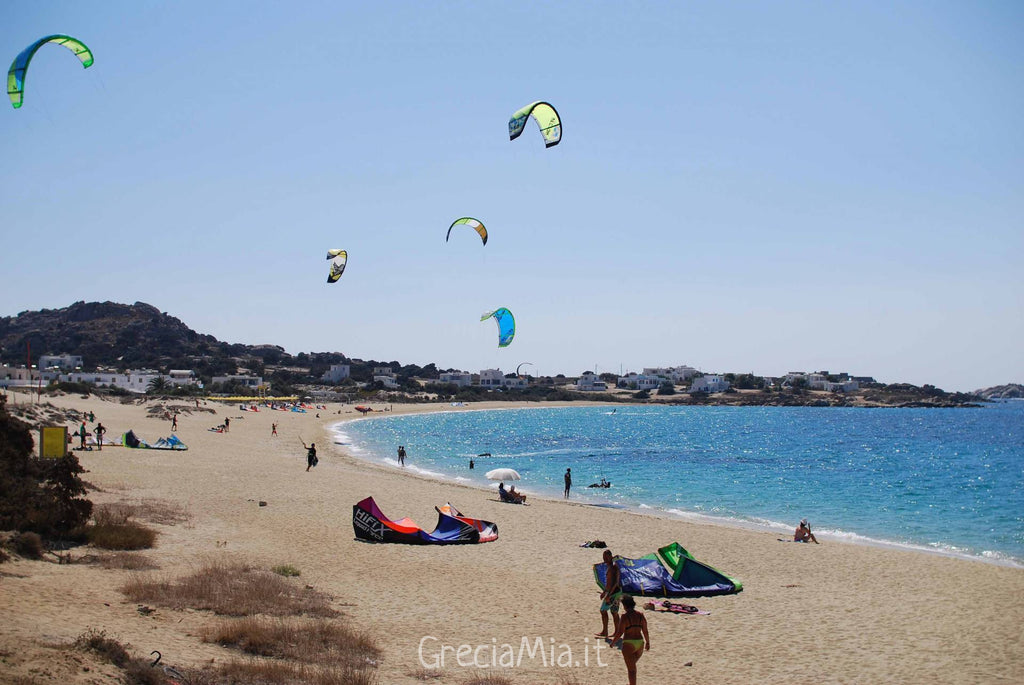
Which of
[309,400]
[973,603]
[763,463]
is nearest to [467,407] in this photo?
[309,400]

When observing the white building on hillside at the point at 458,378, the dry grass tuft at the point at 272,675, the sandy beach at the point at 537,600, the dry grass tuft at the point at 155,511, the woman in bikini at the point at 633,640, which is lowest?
the sandy beach at the point at 537,600

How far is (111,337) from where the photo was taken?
128750mm

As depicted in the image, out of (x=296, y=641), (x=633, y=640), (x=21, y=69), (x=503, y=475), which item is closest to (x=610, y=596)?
(x=633, y=640)

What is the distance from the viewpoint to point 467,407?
104 metres

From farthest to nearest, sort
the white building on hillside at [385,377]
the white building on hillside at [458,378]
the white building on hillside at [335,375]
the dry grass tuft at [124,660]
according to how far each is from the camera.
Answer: the white building on hillside at [458,378] < the white building on hillside at [335,375] < the white building on hillside at [385,377] < the dry grass tuft at [124,660]

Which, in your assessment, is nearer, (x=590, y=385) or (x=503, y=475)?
(x=503, y=475)

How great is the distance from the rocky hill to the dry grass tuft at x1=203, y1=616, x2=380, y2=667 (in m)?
120

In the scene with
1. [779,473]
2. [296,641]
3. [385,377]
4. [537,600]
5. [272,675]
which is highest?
[385,377]

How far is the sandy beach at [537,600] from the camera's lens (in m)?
7.00

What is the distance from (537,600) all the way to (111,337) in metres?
138

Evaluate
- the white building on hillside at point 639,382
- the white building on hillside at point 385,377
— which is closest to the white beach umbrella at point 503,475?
the white building on hillside at point 385,377

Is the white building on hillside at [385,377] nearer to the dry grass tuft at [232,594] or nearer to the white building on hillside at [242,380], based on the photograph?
the white building on hillside at [242,380]

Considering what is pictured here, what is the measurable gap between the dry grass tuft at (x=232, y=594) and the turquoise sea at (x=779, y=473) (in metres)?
13.6

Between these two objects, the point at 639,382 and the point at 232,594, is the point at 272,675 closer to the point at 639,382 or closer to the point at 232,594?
the point at 232,594
